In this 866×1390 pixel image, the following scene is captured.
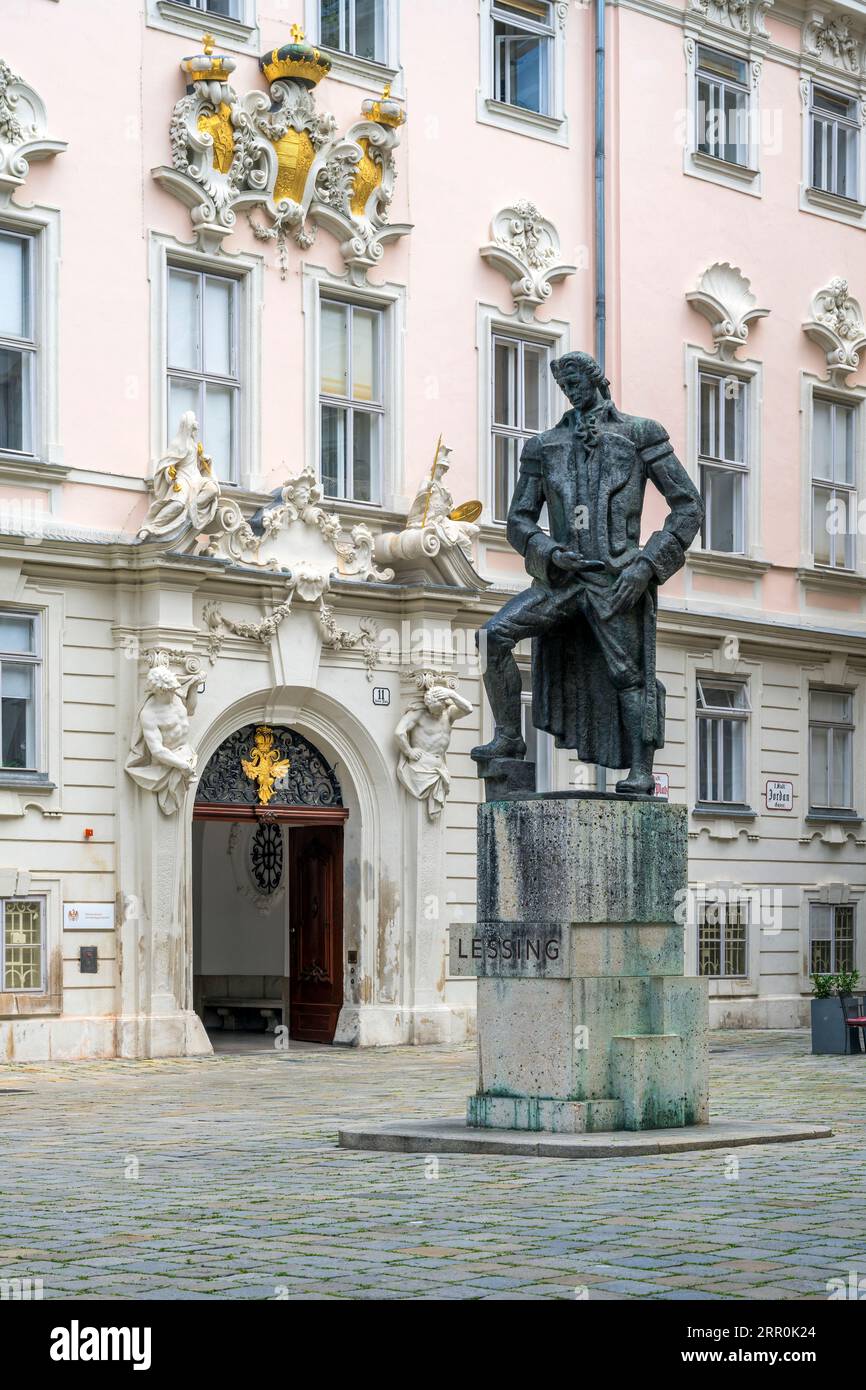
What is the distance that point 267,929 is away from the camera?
27781 millimetres

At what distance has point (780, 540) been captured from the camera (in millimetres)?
28734

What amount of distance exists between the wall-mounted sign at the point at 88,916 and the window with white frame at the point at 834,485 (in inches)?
455

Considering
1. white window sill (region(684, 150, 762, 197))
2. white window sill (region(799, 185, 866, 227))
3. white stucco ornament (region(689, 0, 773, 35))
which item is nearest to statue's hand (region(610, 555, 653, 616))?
white window sill (region(684, 150, 762, 197))

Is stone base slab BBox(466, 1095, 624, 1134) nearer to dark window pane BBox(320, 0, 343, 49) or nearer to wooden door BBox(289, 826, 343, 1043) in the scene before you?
wooden door BBox(289, 826, 343, 1043)

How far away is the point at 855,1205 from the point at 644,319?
18234 mm

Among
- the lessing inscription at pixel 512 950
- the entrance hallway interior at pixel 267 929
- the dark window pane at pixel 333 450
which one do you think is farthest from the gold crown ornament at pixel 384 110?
the lessing inscription at pixel 512 950

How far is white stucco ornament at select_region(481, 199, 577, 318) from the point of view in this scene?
25438 mm

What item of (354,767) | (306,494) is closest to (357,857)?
(354,767)

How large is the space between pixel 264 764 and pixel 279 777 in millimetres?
246

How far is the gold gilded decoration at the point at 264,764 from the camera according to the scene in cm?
2325

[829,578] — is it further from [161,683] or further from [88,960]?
[88,960]

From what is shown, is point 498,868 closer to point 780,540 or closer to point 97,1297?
point 97,1297

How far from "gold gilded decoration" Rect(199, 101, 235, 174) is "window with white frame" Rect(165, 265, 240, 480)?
3.42ft

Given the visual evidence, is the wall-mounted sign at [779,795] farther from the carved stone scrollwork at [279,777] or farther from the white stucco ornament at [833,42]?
the white stucco ornament at [833,42]
